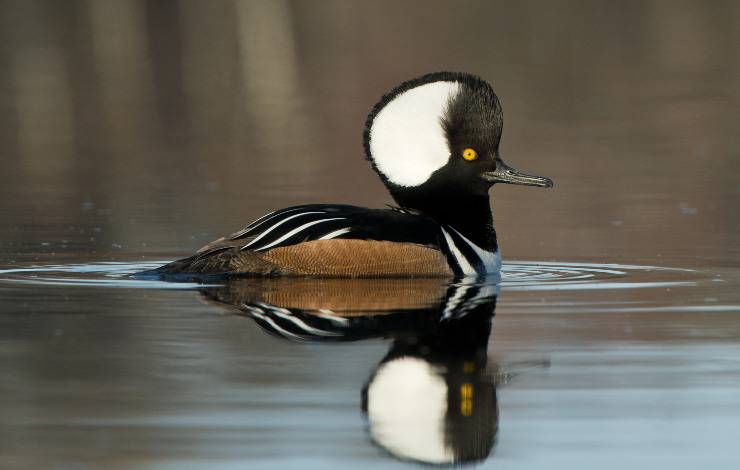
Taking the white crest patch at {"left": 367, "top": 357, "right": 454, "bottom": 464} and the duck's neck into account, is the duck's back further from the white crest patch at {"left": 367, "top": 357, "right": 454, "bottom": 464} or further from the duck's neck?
the white crest patch at {"left": 367, "top": 357, "right": 454, "bottom": 464}

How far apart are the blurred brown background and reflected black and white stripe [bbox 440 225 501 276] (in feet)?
3.75

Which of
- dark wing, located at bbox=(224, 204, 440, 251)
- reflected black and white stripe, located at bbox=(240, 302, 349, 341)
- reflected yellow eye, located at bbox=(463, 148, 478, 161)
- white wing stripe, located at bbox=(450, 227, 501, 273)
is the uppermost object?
reflected yellow eye, located at bbox=(463, 148, 478, 161)

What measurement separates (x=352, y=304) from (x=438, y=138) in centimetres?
197

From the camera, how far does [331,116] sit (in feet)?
79.7

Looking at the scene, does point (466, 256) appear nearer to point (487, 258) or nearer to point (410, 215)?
point (487, 258)

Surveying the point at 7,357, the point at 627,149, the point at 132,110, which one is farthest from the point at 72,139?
the point at 7,357

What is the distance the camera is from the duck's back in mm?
9617

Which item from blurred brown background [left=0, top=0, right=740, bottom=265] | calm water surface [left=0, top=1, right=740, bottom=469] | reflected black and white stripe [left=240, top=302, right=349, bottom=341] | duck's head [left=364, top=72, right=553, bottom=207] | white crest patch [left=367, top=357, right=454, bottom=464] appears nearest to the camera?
white crest patch [left=367, top=357, right=454, bottom=464]

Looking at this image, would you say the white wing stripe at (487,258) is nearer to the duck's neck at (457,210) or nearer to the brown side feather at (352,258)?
the duck's neck at (457,210)

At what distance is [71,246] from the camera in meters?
11.6

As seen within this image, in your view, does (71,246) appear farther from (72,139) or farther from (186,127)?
(186,127)

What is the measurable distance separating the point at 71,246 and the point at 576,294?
13.4ft

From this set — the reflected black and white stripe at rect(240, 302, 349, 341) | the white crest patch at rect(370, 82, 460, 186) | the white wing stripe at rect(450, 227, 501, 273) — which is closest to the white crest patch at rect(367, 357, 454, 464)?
the reflected black and white stripe at rect(240, 302, 349, 341)

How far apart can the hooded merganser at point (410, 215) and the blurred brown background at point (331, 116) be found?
1063mm
